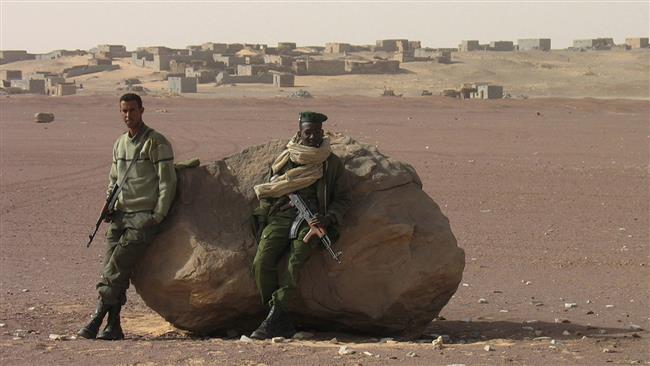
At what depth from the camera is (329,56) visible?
204 feet

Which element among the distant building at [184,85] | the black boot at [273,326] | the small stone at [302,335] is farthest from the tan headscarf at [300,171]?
the distant building at [184,85]

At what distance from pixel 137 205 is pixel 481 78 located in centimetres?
4187

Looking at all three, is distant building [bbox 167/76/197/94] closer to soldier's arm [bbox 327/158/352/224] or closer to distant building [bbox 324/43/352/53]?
distant building [bbox 324/43/352/53]

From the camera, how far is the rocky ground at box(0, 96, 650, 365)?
24.1 ft

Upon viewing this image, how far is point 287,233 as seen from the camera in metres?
7.84

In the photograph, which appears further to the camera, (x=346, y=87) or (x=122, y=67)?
(x=122, y=67)

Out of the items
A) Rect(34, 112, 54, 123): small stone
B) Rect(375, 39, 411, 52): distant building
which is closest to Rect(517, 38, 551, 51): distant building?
Rect(375, 39, 411, 52): distant building

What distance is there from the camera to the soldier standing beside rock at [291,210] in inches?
306

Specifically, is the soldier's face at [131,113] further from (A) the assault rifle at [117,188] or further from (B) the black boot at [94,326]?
(B) the black boot at [94,326]

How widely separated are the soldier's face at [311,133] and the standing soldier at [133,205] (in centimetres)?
93

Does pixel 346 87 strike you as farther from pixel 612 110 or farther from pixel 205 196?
pixel 205 196

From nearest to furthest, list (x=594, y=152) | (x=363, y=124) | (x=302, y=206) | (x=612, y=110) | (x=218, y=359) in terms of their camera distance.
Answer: (x=218, y=359) < (x=302, y=206) < (x=594, y=152) < (x=363, y=124) < (x=612, y=110)

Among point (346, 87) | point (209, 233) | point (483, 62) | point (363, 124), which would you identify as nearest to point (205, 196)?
point (209, 233)

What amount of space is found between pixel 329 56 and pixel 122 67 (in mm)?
13008
